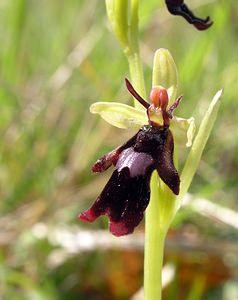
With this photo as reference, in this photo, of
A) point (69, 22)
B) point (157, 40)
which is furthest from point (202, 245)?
point (157, 40)

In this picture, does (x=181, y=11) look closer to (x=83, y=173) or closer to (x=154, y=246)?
(x=154, y=246)

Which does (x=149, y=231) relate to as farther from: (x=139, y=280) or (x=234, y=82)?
(x=234, y=82)

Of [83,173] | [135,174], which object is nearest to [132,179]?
[135,174]

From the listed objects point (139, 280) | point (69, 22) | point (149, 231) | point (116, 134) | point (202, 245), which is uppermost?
point (69, 22)

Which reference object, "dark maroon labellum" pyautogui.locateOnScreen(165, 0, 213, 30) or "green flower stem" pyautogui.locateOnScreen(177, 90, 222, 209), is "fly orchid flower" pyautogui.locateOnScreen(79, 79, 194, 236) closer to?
"green flower stem" pyautogui.locateOnScreen(177, 90, 222, 209)

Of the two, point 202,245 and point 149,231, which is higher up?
point 149,231

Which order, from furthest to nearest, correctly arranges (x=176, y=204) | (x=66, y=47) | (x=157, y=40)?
1. (x=157, y=40)
2. (x=66, y=47)
3. (x=176, y=204)

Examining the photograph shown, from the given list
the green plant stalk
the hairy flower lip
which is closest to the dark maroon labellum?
the green plant stalk
